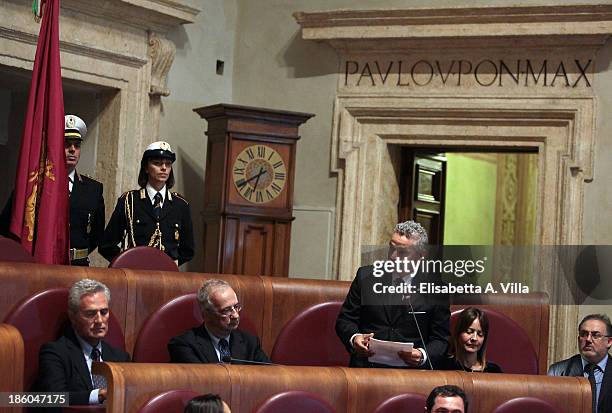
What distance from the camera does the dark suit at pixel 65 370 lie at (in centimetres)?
380

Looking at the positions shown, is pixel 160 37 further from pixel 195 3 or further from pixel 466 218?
pixel 466 218

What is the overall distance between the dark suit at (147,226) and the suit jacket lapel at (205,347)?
1261mm

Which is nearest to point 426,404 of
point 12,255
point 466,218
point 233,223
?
point 12,255

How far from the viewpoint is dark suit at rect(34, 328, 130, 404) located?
150 inches

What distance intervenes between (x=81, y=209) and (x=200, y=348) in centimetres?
144

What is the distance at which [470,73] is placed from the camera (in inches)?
300

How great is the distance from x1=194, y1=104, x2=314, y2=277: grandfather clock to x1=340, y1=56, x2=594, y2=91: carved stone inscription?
0.69 metres

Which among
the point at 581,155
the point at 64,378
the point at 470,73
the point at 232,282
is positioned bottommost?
the point at 64,378

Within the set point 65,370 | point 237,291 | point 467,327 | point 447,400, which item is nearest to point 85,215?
point 237,291

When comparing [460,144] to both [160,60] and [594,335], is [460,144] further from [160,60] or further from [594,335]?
[594,335]

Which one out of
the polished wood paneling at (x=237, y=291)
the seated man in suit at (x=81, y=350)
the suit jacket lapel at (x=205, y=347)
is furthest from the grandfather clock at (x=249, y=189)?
the seated man in suit at (x=81, y=350)

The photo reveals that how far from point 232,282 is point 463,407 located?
143 cm

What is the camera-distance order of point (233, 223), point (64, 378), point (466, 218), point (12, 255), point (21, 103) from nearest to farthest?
point (64, 378)
point (12, 255)
point (233, 223)
point (21, 103)
point (466, 218)

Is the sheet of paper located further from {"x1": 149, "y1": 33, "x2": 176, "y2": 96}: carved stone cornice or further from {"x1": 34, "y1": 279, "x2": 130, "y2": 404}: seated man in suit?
{"x1": 149, "y1": 33, "x2": 176, "y2": 96}: carved stone cornice
